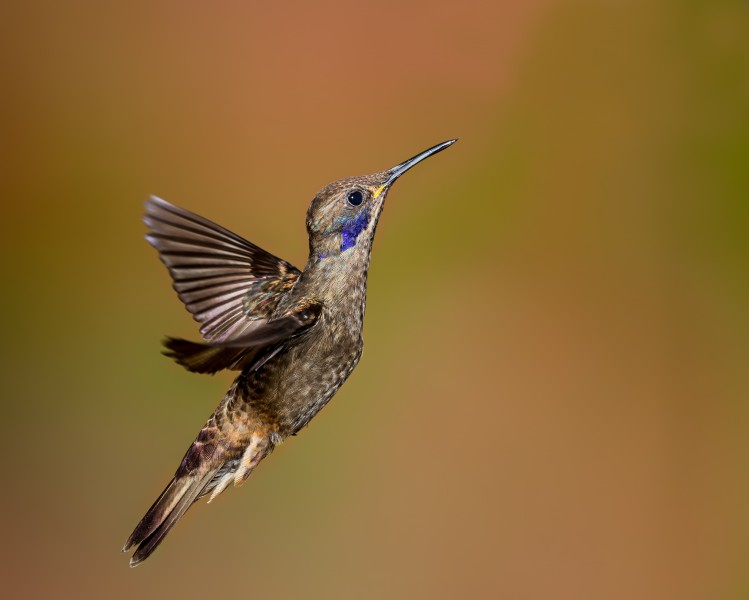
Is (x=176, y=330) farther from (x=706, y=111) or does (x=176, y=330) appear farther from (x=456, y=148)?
(x=706, y=111)

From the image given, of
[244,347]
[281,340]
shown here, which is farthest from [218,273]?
[244,347]

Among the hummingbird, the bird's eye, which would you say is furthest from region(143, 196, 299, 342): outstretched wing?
the bird's eye

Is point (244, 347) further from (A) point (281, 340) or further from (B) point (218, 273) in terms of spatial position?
(B) point (218, 273)

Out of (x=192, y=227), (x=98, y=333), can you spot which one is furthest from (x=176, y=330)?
(x=192, y=227)

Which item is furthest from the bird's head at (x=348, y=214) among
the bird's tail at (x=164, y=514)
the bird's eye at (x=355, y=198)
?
the bird's tail at (x=164, y=514)

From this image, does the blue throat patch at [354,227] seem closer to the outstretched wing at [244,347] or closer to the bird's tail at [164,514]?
the outstretched wing at [244,347]

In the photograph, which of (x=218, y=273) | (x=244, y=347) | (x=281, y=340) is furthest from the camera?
(x=218, y=273)

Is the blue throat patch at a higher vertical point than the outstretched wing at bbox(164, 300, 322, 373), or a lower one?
higher

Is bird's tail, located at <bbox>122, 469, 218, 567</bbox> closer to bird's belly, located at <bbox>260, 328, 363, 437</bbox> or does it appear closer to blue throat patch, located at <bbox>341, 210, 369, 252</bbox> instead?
bird's belly, located at <bbox>260, 328, 363, 437</bbox>
